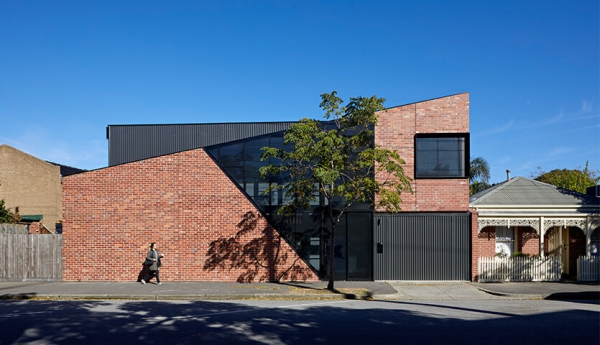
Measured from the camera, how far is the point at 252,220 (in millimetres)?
18844

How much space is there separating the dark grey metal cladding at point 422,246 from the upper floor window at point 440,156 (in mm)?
1562

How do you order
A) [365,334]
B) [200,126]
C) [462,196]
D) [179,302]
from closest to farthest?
[365,334], [179,302], [462,196], [200,126]

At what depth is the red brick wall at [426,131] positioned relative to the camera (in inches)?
755

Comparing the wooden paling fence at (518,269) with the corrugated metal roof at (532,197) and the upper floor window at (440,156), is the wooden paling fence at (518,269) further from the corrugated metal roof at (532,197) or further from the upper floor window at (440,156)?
the upper floor window at (440,156)

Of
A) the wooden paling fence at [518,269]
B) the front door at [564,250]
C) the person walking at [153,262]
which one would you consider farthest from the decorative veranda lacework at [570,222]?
the person walking at [153,262]

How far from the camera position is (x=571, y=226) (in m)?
19.8

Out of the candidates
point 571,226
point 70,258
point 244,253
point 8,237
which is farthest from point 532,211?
point 8,237

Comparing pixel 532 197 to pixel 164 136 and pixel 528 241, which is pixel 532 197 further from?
pixel 164 136

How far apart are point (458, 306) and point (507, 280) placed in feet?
20.8

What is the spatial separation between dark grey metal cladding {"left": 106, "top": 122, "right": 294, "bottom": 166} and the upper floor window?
51.2 ft

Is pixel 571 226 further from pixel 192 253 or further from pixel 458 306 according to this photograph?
pixel 192 253

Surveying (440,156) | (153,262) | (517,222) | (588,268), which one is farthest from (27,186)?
(588,268)

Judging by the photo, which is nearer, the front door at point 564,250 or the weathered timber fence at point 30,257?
the weathered timber fence at point 30,257

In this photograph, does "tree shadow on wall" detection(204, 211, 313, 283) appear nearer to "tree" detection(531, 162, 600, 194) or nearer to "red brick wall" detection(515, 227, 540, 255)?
"red brick wall" detection(515, 227, 540, 255)
